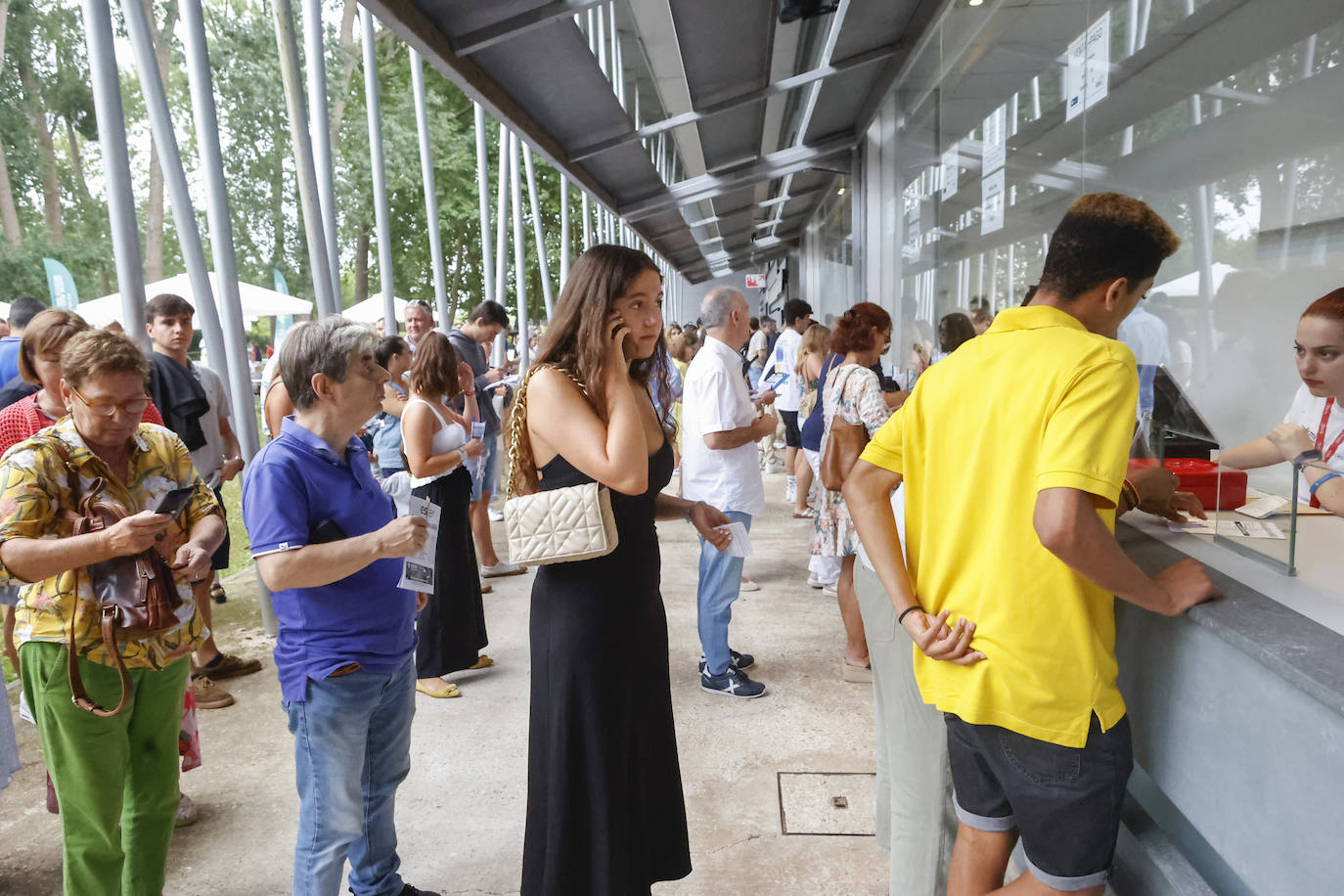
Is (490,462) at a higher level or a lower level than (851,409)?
lower

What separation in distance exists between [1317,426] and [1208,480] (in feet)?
1.36

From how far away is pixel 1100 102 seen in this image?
4.28 m

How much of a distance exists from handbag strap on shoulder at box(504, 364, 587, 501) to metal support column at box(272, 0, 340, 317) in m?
4.10

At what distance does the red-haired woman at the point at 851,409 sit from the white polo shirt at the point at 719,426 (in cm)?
40

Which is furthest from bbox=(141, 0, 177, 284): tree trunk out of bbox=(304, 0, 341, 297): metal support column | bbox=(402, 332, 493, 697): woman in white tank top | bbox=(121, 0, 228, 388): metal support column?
bbox=(402, 332, 493, 697): woman in white tank top

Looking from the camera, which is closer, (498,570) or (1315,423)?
(1315,423)

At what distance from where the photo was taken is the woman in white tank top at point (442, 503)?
156 inches

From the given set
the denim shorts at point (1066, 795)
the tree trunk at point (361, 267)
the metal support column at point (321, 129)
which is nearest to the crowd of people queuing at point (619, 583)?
the denim shorts at point (1066, 795)

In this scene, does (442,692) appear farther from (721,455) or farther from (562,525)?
(562,525)

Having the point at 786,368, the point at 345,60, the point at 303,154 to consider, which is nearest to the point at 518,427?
the point at 303,154

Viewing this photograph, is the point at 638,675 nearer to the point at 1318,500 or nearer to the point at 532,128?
the point at 1318,500

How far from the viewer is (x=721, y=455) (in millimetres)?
4234

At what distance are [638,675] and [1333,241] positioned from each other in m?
2.74

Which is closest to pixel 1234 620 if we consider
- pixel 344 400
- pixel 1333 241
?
pixel 344 400
